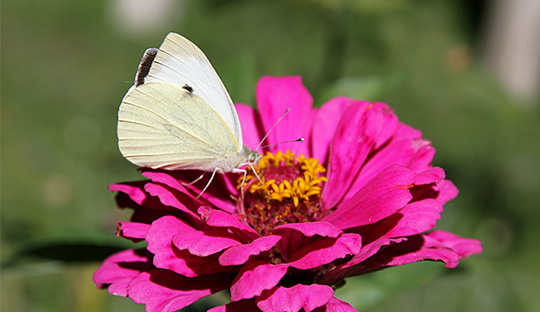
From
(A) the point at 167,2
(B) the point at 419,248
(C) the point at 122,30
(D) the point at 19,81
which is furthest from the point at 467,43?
(B) the point at 419,248

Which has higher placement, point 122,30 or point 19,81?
point 122,30

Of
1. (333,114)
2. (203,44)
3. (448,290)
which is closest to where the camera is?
(333,114)

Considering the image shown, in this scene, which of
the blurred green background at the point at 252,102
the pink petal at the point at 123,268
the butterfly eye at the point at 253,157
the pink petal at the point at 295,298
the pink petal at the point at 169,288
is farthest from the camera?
the blurred green background at the point at 252,102

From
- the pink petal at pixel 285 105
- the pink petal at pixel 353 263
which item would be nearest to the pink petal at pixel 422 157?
the pink petal at pixel 353 263

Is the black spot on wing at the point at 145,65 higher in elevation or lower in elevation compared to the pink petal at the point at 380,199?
higher

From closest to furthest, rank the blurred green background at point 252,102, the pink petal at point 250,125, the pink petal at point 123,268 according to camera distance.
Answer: the pink petal at point 123,268 → the pink petal at point 250,125 → the blurred green background at point 252,102

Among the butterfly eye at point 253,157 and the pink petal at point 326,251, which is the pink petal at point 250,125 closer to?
the butterfly eye at point 253,157

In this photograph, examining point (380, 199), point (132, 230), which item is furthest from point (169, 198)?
point (380, 199)

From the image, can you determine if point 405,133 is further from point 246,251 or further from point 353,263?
point 246,251

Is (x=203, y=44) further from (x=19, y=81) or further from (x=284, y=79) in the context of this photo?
(x=284, y=79)
